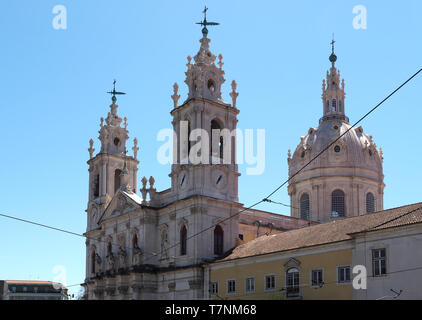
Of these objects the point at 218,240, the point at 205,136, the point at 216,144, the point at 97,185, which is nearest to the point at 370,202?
the point at 216,144

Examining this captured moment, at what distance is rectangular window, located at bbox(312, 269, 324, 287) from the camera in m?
38.5

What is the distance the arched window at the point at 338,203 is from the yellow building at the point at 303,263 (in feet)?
69.2

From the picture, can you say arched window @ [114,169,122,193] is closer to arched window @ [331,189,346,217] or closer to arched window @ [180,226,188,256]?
arched window @ [180,226,188,256]

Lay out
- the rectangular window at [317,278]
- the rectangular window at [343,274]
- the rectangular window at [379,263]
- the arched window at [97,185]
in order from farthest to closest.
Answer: the arched window at [97,185] → the rectangular window at [317,278] → the rectangular window at [343,274] → the rectangular window at [379,263]

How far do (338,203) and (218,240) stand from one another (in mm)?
20104

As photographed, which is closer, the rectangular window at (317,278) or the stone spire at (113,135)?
the rectangular window at (317,278)

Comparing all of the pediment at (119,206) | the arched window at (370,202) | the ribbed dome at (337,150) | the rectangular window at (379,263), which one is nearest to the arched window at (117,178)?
the pediment at (119,206)

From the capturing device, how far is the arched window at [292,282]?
131 ft

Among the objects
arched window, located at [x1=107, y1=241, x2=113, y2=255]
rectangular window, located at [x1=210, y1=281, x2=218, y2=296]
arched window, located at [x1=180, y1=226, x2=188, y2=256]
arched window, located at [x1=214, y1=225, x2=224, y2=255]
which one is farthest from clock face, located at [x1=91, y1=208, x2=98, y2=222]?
rectangular window, located at [x1=210, y1=281, x2=218, y2=296]

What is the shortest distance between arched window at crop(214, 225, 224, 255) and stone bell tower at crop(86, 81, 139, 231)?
1604 centimetres

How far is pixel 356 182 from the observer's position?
66.4 meters

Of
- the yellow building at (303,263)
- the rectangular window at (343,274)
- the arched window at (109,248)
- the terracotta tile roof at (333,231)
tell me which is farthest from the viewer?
the arched window at (109,248)

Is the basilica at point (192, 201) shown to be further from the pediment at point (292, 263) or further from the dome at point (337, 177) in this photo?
the pediment at point (292, 263)

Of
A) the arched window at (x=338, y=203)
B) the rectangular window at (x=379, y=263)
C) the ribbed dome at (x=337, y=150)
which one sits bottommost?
the rectangular window at (x=379, y=263)
